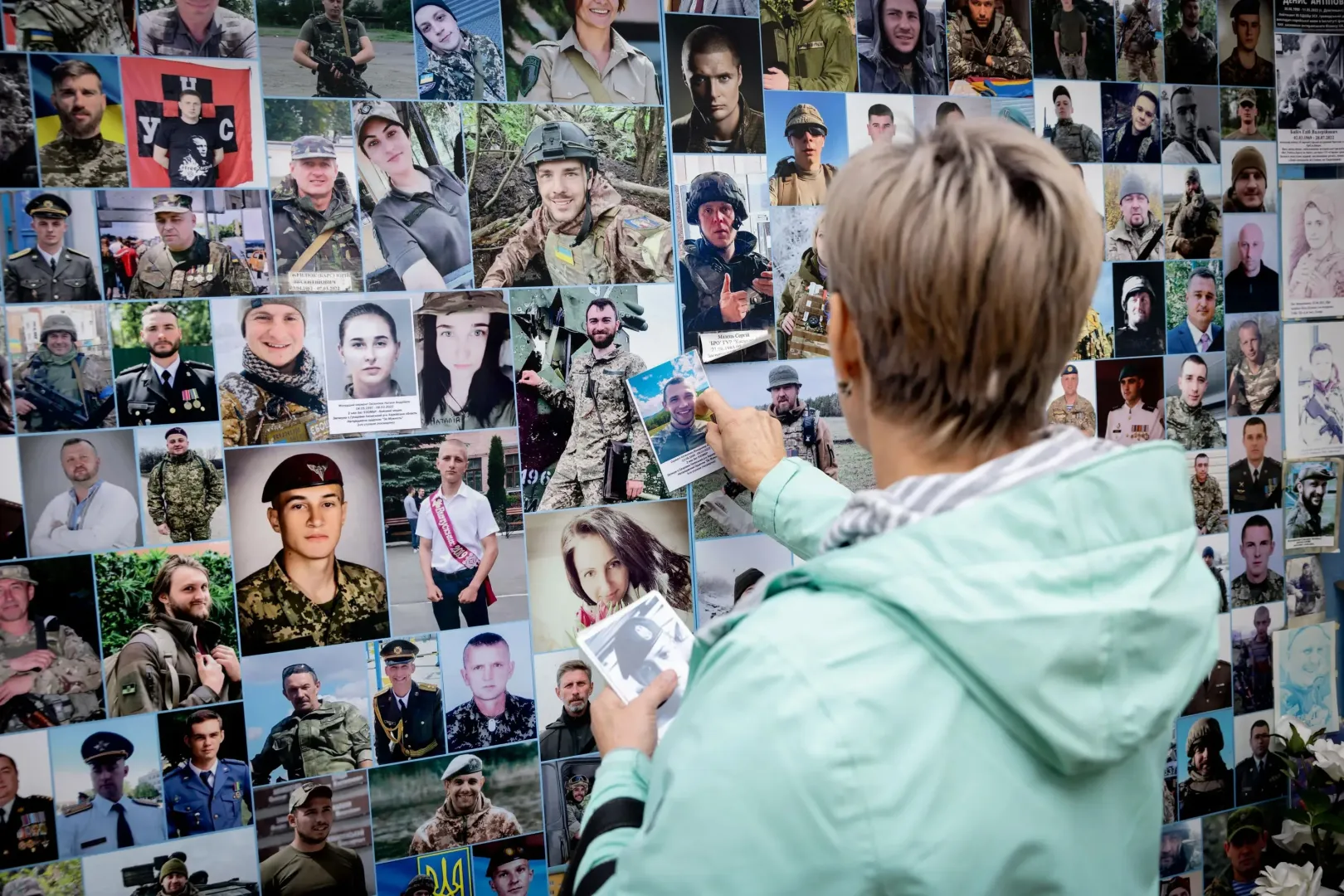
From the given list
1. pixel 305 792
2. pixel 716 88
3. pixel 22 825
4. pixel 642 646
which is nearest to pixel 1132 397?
pixel 716 88

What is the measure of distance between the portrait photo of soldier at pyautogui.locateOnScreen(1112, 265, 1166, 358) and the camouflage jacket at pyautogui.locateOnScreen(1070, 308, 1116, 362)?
0.03m

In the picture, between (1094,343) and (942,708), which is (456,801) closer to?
(942,708)

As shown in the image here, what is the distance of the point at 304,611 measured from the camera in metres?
1.61

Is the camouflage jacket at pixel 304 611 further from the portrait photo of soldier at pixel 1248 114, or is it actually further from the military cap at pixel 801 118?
the portrait photo of soldier at pixel 1248 114

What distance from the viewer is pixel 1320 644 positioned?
2.30 metres

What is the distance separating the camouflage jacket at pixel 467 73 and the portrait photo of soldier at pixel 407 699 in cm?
97

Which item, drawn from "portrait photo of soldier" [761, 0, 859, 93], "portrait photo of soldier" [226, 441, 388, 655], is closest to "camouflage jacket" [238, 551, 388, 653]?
"portrait photo of soldier" [226, 441, 388, 655]

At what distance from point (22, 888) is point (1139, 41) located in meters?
2.69

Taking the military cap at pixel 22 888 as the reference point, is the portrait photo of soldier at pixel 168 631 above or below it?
above

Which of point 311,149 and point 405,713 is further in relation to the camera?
point 405,713

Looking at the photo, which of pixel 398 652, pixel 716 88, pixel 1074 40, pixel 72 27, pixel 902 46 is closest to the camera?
pixel 72 27

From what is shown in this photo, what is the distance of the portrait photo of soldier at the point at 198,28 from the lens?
1487 millimetres

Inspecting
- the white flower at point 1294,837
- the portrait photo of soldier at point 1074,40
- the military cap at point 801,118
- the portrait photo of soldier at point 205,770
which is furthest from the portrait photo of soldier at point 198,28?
the white flower at point 1294,837

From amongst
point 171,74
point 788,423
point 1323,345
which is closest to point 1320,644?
point 1323,345
